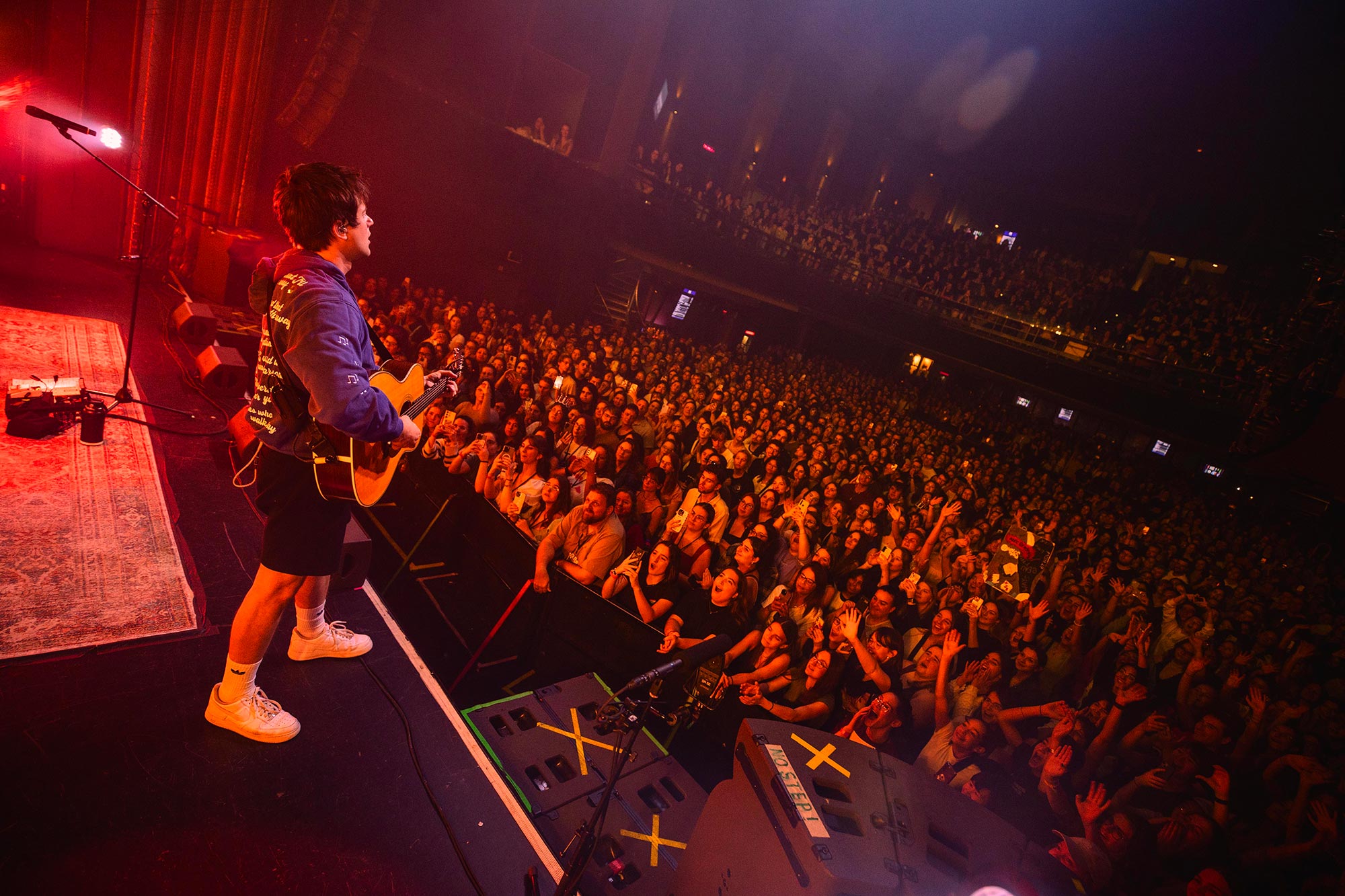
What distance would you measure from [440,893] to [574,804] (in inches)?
19.7

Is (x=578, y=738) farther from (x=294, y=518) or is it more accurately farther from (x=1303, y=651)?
(x=1303, y=651)

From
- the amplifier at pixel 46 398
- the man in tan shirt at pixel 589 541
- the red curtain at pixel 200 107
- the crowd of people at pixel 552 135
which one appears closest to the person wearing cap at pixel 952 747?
the man in tan shirt at pixel 589 541

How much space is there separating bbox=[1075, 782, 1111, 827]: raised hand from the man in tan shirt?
9.70 ft

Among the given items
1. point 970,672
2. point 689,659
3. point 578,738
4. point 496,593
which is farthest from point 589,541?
point 970,672

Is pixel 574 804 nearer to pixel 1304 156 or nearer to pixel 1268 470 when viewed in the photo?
pixel 1268 470

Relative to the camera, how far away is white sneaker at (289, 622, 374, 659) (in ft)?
6.56

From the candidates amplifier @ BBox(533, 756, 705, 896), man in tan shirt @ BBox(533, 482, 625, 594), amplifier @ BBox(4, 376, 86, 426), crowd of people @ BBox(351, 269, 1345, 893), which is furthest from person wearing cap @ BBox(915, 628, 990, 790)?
amplifier @ BBox(4, 376, 86, 426)

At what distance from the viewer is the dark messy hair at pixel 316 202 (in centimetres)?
154

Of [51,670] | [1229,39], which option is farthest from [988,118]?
[51,670]

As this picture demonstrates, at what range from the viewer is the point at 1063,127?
16703mm

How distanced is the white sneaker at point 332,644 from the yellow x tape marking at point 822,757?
1.57 m

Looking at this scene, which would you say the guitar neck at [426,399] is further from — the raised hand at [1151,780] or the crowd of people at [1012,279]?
the crowd of people at [1012,279]

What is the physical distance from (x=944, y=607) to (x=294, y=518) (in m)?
4.89

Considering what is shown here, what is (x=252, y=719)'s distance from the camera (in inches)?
66.1
